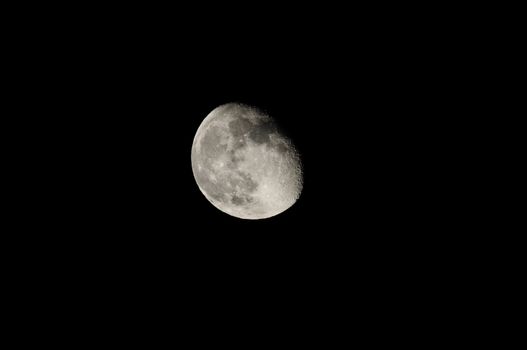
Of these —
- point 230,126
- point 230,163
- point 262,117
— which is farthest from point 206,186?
point 262,117

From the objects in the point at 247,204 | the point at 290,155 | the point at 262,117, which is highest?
the point at 262,117

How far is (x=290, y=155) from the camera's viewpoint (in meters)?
2.63

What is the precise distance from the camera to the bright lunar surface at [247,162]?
254cm

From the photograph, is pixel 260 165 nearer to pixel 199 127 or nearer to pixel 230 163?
pixel 230 163

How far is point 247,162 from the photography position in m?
2.53

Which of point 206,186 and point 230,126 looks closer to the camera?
point 230,126

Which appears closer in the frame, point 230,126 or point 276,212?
point 230,126

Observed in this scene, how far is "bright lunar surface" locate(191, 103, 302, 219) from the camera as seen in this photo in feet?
8.34

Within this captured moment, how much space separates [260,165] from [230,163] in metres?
0.23

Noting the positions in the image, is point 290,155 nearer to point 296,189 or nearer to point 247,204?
point 296,189

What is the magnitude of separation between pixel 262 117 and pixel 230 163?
0.44 metres

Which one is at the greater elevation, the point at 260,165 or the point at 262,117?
the point at 262,117

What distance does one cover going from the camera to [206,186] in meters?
2.79

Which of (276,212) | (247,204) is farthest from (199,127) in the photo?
(276,212)
